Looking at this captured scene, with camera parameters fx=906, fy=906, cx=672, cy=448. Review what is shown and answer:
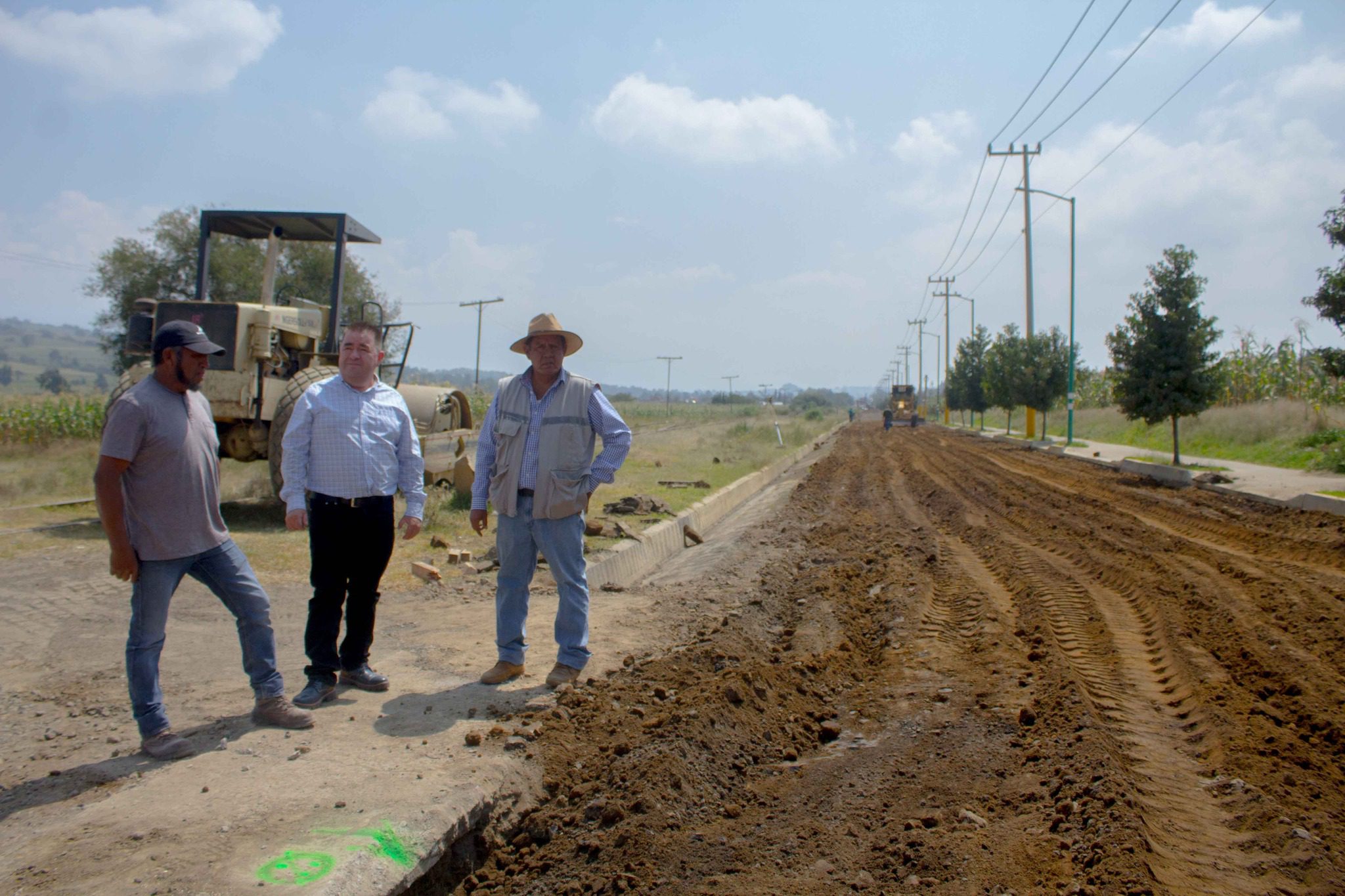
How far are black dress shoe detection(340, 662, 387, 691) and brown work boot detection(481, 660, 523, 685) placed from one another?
1.78 ft

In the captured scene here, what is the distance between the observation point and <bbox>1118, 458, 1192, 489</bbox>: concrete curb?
1880 cm

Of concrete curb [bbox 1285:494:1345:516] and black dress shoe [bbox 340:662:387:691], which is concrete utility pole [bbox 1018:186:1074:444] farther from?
black dress shoe [bbox 340:662:387:691]

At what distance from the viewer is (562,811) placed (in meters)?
3.72

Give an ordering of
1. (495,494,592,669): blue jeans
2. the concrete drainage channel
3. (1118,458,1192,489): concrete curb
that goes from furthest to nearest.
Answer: (1118,458,1192,489): concrete curb, (495,494,592,669): blue jeans, the concrete drainage channel

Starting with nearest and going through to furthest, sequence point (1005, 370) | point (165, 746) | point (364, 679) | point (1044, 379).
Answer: point (165, 746), point (364, 679), point (1044, 379), point (1005, 370)

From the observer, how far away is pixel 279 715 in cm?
421

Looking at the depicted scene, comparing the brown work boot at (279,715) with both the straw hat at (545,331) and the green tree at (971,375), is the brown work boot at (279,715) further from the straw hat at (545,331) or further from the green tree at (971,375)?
the green tree at (971,375)

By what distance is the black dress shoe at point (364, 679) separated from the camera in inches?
194

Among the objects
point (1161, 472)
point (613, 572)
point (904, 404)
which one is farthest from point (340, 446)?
point (904, 404)

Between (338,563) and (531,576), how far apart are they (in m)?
1.04

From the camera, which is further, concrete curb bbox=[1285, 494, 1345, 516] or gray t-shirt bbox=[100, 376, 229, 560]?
concrete curb bbox=[1285, 494, 1345, 516]

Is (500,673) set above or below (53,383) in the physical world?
below

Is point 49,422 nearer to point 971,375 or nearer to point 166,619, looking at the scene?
point 166,619

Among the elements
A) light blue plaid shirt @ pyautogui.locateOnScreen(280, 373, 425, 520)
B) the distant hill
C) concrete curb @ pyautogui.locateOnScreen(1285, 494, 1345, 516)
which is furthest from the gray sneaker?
the distant hill
